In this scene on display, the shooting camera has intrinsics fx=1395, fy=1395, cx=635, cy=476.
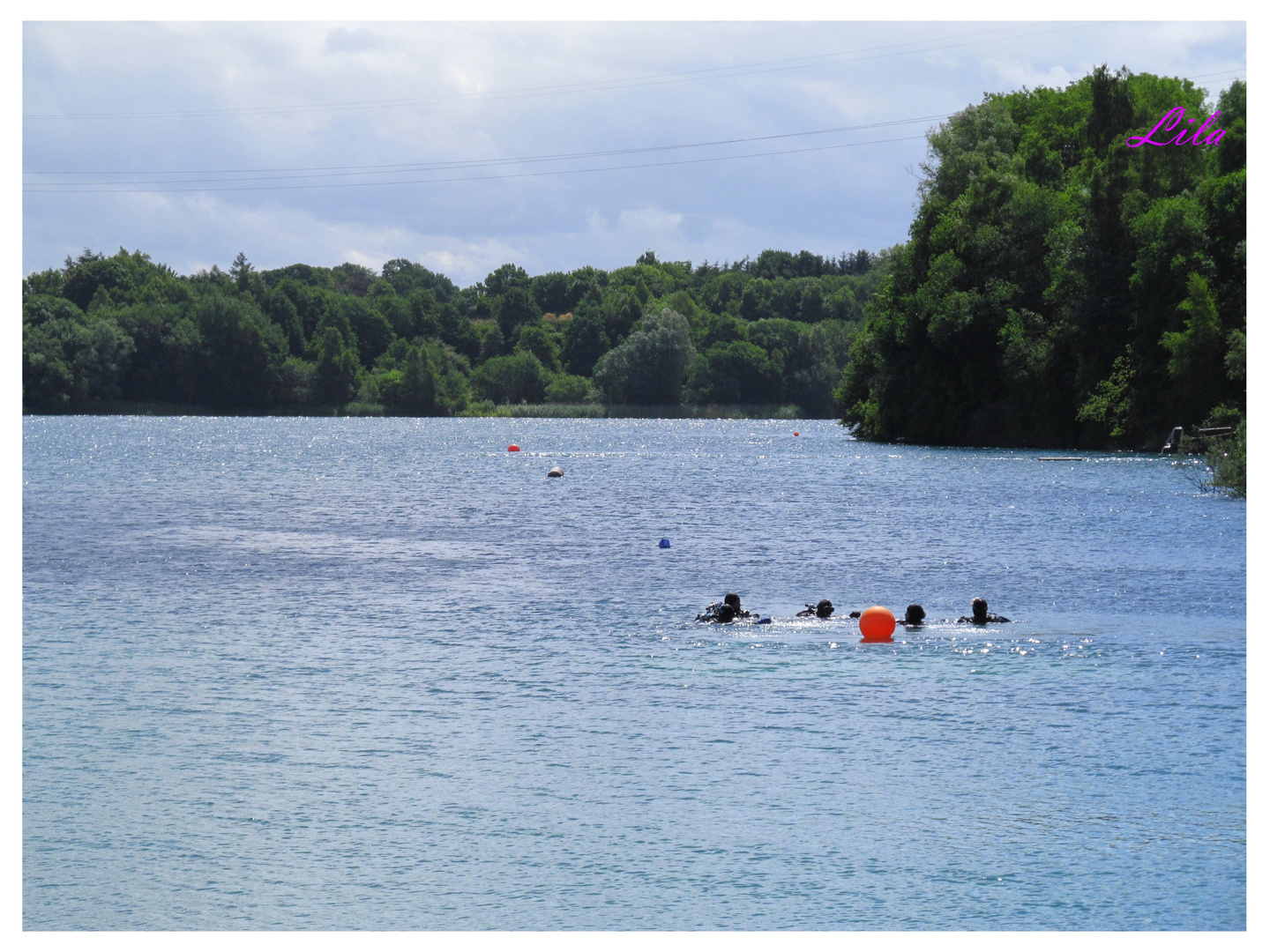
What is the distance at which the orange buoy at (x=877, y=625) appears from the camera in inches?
852

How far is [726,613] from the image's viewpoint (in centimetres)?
2334

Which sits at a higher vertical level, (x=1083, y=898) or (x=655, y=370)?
(x=655, y=370)

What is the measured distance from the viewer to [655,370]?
187 m

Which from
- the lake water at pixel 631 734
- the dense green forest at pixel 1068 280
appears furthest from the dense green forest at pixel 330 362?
the lake water at pixel 631 734

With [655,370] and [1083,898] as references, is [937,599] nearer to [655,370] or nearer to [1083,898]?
[1083,898]

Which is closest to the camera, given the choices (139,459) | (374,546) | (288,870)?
(288,870)

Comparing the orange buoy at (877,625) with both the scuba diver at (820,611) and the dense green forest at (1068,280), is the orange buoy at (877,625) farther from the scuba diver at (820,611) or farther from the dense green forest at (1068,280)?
the dense green forest at (1068,280)

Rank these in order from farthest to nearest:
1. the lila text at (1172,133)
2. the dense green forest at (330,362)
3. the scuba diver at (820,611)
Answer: the dense green forest at (330,362) < the lila text at (1172,133) < the scuba diver at (820,611)

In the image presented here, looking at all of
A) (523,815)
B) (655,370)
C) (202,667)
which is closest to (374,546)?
(202,667)

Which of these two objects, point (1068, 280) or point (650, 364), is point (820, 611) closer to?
point (1068, 280)

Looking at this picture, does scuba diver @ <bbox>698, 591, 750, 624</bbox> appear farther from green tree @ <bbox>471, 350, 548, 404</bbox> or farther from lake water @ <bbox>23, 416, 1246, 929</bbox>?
green tree @ <bbox>471, 350, 548, 404</bbox>

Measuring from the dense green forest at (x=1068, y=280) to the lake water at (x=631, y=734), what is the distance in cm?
3650

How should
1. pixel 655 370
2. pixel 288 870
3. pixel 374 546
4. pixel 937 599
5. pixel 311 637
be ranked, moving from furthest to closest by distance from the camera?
pixel 655 370, pixel 374 546, pixel 937 599, pixel 311 637, pixel 288 870
